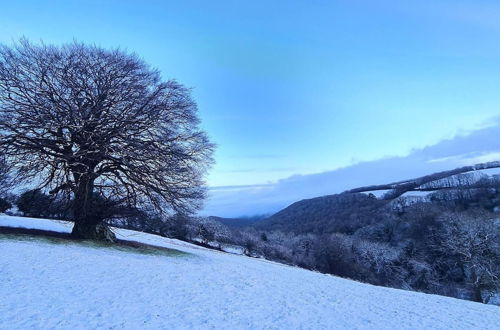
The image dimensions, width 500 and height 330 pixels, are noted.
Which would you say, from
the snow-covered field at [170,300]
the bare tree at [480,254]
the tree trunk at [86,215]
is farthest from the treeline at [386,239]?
the snow-covered field at [170,300]

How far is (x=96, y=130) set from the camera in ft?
53.1

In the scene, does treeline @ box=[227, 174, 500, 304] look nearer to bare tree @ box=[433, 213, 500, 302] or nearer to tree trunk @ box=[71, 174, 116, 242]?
bare tree @ box=[433, 213, 500, 302]

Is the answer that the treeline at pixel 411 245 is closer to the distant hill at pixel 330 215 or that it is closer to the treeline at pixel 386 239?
Answer: the treeline at pixel 386 239

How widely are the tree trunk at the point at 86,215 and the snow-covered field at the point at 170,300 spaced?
2.80 m

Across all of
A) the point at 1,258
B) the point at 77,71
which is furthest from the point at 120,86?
the point at 1,258

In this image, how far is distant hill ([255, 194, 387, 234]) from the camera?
121 m

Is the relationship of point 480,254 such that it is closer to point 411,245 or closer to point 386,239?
point 411,245

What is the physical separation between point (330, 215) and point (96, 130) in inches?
5460

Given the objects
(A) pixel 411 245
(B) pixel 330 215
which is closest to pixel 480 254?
(A) pixel 411 245

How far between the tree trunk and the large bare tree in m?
0.05

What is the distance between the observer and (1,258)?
11039mm

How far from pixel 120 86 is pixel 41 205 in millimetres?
8126

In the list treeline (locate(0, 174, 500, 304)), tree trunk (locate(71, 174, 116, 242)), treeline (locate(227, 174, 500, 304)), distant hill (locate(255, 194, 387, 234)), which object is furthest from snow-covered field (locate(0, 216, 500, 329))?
distant hill (locate(255, 194, 387, 234))

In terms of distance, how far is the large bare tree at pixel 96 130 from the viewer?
1572 cm
